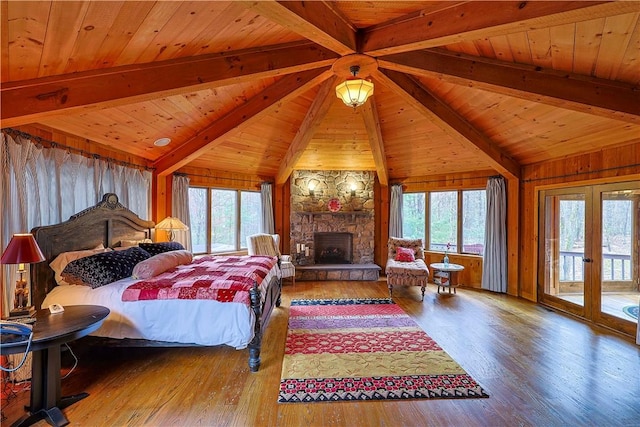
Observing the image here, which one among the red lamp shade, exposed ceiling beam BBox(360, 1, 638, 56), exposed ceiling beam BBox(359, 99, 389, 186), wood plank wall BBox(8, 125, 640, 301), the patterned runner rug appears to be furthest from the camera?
exposed ceiling beam BBox(359, 99, 389, 186)

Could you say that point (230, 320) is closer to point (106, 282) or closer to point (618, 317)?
point (106, 282)

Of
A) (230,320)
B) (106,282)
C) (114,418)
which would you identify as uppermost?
(106,282)

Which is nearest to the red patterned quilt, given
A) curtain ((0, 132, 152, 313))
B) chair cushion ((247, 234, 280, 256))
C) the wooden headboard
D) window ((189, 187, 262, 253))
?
the wooden headboard

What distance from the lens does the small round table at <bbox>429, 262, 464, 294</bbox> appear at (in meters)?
5.41

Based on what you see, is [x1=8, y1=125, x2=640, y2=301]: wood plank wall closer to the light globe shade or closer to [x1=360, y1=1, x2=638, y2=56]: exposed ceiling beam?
[x1=360, y1=1, x2=638, y2=56]: exposed ceiling beam

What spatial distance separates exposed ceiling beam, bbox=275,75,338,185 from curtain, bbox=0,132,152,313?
2774mm

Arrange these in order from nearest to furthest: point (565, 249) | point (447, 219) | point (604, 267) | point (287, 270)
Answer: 1. point (604, 267)
2. point (565, 249)
3. point (287, 270)
4. point (447, 219)

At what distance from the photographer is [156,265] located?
313 cm

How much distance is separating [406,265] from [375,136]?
7.97ft

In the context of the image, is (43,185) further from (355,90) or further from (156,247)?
(355,90)

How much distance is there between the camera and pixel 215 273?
3213 mm

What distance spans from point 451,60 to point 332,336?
3.33 metres

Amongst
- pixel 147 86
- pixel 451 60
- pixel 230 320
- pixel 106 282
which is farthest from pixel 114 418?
pixel 451 60

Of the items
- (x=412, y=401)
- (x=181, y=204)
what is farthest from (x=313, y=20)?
(x=181, y=204)
